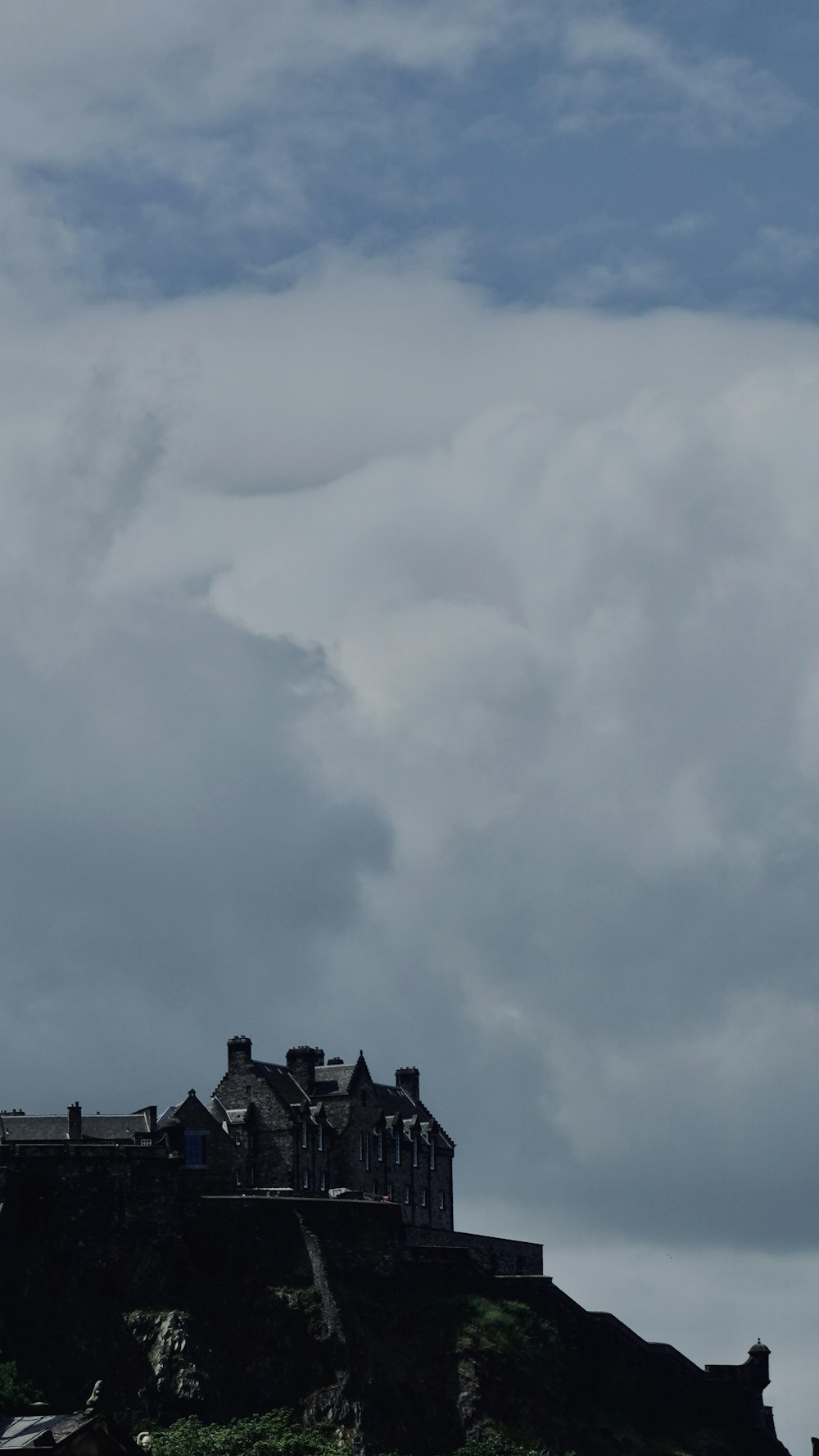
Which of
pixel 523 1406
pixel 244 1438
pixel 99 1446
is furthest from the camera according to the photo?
pixel 523 1406

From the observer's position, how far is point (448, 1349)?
122 metres

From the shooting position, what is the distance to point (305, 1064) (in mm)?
143250

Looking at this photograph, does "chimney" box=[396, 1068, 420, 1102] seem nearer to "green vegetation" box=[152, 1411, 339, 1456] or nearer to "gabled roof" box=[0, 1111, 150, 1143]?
"gabled roof" box=[0, 1111, 150, 1143]

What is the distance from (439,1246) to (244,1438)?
84.0ft

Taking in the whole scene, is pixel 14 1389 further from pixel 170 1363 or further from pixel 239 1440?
pixel 170 1363

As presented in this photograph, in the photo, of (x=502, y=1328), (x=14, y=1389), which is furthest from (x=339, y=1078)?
(x=14, y=1389)

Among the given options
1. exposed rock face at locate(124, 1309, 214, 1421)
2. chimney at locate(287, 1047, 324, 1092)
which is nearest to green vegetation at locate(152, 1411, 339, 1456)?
exposed rock face at locate(124, 1309, 214, 1421)

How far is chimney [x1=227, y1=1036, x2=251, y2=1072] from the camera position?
139 metres

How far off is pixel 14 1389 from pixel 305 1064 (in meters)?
42.2

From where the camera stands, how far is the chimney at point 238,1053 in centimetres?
13938

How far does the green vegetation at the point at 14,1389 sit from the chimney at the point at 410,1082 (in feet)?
164

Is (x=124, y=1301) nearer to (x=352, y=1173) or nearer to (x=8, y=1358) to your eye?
(x=8, y=1358)

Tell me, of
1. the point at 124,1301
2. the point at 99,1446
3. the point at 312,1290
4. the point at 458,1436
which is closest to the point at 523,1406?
the point at 458,1436

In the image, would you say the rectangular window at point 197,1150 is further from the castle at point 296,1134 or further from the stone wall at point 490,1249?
the stone wall at point 490,1249
